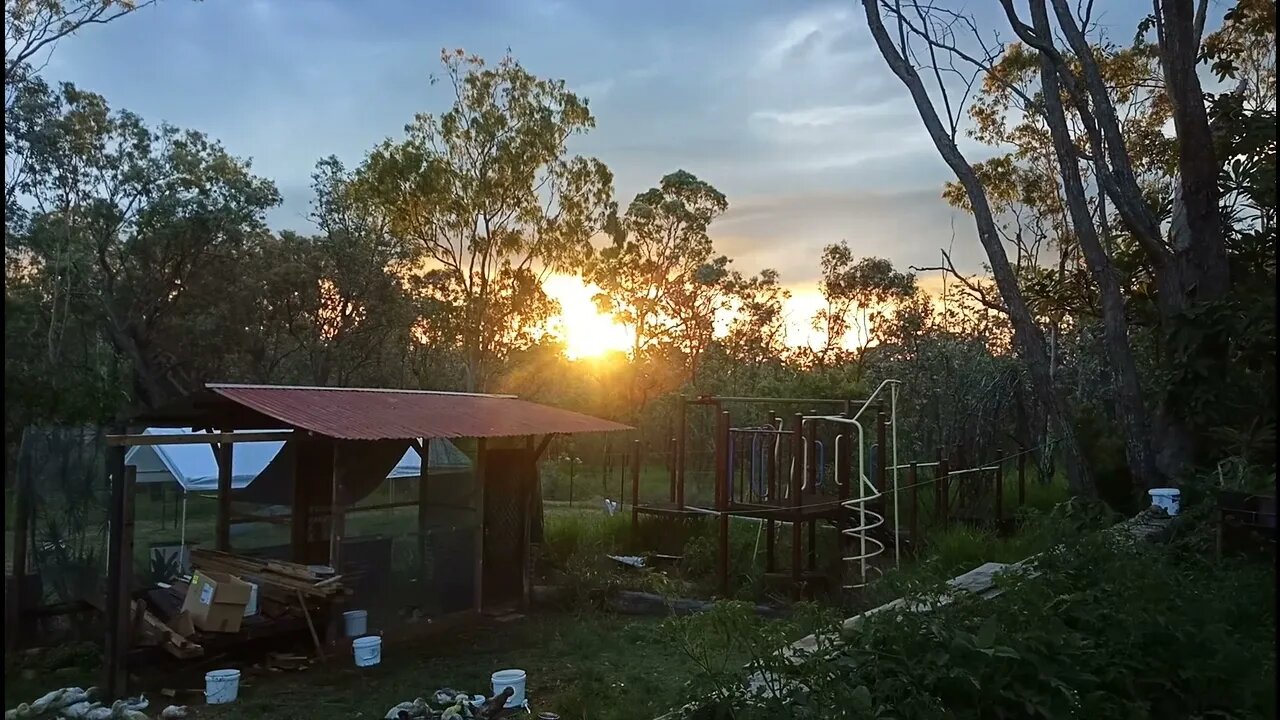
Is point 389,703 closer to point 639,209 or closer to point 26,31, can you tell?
point 26,31

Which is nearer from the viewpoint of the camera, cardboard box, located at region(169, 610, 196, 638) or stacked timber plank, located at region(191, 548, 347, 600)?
cardboard box, located at region(169, 610, 196, 638)

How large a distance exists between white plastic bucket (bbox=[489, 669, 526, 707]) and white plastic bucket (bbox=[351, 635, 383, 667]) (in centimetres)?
164

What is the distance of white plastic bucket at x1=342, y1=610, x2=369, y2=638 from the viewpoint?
26.6ft

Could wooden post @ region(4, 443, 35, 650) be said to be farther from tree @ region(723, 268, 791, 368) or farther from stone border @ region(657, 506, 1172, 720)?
tree @ region(723, 268, 791, 368)

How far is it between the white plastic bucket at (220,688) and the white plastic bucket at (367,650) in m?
1.12

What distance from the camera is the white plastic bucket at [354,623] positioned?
810cm

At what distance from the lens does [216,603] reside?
23.4ft

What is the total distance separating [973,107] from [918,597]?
17245 millimetres

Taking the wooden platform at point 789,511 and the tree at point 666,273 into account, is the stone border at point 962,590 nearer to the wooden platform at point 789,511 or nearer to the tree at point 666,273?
the wooden platform at point 789,511

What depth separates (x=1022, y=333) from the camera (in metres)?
9.70

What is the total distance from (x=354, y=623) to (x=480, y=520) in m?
1.72

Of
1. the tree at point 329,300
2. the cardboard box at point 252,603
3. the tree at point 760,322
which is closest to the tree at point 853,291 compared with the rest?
the tree at point 760,322

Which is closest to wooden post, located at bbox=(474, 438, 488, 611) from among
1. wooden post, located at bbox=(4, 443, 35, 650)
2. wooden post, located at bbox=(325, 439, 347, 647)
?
wooden post, located at bbox=(325, 439, 347, 647)

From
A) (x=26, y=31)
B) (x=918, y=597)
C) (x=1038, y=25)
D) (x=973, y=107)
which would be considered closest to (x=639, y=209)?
(x=973, y=107)
